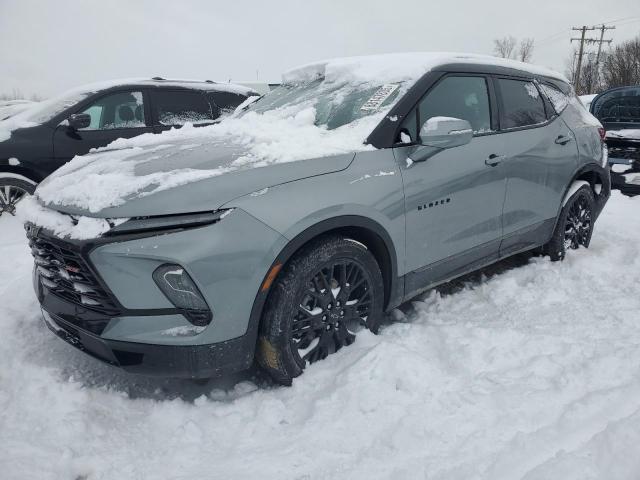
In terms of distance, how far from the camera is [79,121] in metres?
5.14

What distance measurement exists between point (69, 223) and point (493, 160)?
2573 millimetres

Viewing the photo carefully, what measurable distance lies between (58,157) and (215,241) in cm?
417

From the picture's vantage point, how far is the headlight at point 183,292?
2004 millimetres

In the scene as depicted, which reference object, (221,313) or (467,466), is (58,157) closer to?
(221,313)

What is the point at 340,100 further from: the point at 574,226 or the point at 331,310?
the point at 574,226

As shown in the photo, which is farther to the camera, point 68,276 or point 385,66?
point 385,66

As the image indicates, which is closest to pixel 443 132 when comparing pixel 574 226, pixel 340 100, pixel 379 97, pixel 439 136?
pixel 439 136

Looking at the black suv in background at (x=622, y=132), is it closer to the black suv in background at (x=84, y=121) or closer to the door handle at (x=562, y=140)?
the door handle at (x=562, y=140)

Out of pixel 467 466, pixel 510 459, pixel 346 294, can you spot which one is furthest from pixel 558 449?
pixel 346 294

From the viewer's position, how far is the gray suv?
2.04 m

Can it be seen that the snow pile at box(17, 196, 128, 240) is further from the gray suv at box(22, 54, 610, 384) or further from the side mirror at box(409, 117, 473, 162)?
the side mirror at box(409, 117, 473, 162)

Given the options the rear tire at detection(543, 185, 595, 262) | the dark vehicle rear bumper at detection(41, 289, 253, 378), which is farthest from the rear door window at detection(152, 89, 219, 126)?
the rear tire at detection(543, 185, 595, 262)

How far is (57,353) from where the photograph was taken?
2670 mm

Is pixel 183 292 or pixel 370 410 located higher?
pixel 183 292
